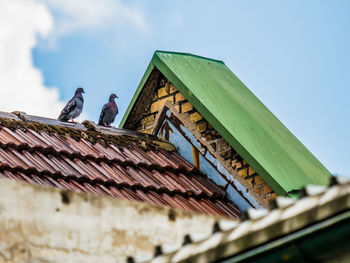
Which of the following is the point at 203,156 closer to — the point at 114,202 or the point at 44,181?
the point at 44,181

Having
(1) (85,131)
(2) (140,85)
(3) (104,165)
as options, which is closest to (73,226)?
(3) (104,165)

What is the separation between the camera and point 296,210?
4660 mm

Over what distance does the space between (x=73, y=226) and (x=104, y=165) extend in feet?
9.93

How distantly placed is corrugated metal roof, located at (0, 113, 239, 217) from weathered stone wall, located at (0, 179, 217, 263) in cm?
192

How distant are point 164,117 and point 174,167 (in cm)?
101

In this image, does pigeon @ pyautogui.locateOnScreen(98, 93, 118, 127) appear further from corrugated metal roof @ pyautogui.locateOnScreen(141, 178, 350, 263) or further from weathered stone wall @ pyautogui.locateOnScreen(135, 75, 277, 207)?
Answer: corrugated metal roof @ pyautogui.locateOnScreen(141, 178, 350, 263)

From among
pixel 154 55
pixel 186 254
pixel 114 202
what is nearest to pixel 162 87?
pixel 154 55

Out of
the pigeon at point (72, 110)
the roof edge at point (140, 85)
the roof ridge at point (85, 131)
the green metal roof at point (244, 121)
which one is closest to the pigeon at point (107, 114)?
the pigeon at point (72, 110)

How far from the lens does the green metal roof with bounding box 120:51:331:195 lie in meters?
9.63

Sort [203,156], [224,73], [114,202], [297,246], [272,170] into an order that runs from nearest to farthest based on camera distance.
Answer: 1. [297,246]
2. [114,202]
3. [272,170]
4. [203,156]
5. [224,73]

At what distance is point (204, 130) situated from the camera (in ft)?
33.8

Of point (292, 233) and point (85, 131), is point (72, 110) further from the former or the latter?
point (292, 233)

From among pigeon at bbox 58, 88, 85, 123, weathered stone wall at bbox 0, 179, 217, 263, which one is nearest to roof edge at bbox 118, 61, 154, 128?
pigeon at bbox 58, 88, 85, 123

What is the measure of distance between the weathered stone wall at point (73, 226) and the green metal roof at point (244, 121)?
109 inches
